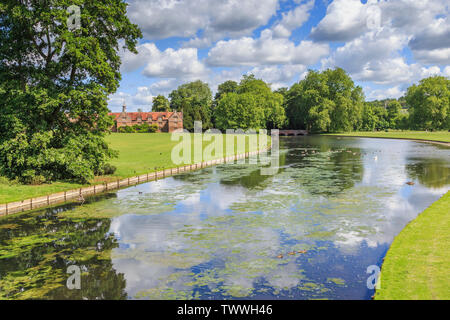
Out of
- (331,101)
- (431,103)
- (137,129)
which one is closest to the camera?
(431,103)

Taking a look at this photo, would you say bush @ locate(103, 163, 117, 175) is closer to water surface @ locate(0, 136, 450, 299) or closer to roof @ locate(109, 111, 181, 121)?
water surface @ locate(0, 136, 450, 299)

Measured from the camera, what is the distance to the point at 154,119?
510 ft

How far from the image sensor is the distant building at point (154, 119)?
14988cm

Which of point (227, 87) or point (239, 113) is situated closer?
point (239, 113)

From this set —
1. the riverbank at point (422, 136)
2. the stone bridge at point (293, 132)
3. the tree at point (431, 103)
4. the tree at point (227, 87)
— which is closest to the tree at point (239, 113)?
the stone bridge at point (293, 132)

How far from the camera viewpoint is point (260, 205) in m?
23.1

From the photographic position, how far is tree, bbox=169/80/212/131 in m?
147

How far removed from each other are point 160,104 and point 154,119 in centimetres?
2685

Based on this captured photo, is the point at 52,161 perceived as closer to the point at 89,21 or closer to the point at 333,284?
the point at 89,21

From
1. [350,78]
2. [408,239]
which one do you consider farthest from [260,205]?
[350,78]

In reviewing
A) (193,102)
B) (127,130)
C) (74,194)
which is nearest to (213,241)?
(74,194)

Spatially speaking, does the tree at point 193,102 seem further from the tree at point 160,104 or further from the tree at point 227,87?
the tree at point 227,87

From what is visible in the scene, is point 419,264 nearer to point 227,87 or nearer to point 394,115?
point 227,87

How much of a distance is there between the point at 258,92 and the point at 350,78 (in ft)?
113
